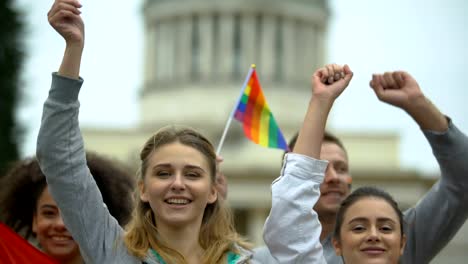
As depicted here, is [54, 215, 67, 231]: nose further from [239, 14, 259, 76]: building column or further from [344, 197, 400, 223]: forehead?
[239, 14, 259, 76]: building column

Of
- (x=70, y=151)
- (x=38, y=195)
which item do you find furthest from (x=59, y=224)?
(x=70, y=151)

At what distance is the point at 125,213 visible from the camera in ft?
20.8

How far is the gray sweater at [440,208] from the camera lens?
547 cm

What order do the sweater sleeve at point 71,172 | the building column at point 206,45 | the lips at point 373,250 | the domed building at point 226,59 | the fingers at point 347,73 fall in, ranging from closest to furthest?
the sweater sleeve at point 71,172 < the fingers at point 347,73 < the lips at point 373,250 < the domed building at point 226,59 < the building column at point 206,45

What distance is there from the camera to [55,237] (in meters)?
5.89

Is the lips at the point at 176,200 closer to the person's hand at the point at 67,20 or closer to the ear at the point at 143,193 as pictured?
the ear at the point at 143,193

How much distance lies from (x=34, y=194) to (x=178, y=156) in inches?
56.9

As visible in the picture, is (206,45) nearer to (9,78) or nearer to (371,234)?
(9,78)

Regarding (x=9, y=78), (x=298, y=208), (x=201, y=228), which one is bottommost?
(x=201, y=228)

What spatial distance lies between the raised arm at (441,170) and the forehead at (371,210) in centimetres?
37

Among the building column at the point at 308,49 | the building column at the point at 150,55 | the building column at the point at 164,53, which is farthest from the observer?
the building column at the point at 150,55

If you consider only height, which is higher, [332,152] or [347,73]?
[347,73]

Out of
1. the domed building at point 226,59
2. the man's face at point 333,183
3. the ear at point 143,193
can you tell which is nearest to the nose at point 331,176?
the man's face at point 333,183

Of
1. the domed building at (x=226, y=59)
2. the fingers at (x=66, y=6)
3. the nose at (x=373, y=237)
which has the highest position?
the domed building at (x=226, y=59)
